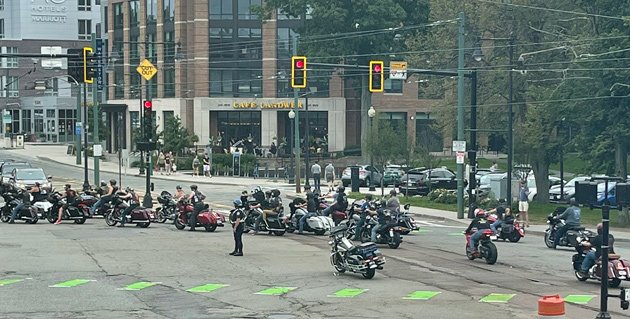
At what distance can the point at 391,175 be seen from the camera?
2569 inches

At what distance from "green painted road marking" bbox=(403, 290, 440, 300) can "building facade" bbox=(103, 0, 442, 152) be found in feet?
214

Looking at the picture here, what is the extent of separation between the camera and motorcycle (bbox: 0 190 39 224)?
128 feet

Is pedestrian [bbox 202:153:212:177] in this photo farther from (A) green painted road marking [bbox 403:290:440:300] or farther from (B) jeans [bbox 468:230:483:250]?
(A) green painted road marking [bbox 403:290:440:300]

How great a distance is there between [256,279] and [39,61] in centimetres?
10677

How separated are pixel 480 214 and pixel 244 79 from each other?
6320 centimetres

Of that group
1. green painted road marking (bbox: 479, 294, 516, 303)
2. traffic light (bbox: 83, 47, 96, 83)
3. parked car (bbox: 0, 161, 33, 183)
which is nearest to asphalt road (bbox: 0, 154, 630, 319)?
green painted road marking (bbox: 479, 294, 516, 303)

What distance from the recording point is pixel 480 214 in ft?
93.9

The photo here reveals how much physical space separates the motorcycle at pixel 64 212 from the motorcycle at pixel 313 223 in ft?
27.8

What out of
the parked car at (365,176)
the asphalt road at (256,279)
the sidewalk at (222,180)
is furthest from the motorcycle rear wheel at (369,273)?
the parked car at (365,176)

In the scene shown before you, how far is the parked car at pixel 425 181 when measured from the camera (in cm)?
5716

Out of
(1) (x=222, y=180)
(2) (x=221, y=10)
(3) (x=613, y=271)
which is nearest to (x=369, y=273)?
(3) (x=613, y=271)

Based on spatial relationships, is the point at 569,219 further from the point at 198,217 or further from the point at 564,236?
the point at 198,217

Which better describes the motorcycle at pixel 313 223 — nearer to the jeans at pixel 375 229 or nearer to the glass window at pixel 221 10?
the jeans at pixel 375 229

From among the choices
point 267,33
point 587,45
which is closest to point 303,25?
point 267,33
